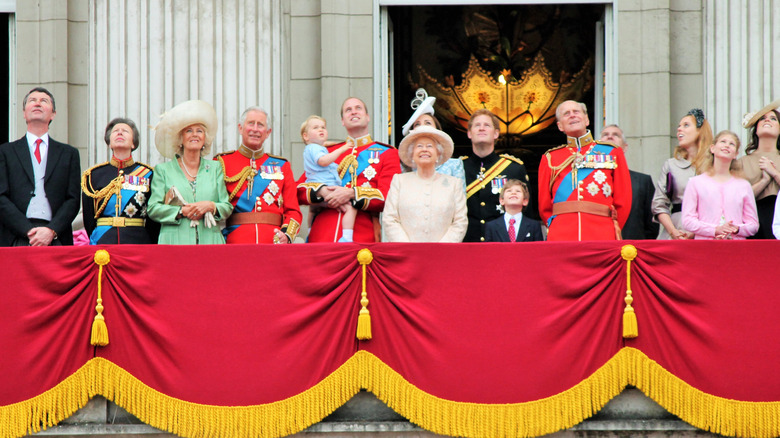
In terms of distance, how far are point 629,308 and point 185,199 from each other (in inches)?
130

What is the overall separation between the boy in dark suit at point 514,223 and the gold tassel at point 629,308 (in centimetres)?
130

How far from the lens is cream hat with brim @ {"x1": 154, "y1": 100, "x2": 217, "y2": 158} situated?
9.02 meters

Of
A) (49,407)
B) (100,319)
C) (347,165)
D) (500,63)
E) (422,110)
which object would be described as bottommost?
(49,407)

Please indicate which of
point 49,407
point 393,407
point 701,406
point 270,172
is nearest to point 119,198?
point 270,172

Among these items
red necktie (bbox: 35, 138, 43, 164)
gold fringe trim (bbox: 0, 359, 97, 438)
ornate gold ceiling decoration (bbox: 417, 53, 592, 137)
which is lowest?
gold fringe trim (bbox: 0, 359, 97, 438)

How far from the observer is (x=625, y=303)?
25.8 ft

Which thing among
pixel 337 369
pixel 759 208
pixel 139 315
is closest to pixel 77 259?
pixel 139 315

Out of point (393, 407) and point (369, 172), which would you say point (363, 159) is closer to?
point (369, 172)

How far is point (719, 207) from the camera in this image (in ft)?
28.3

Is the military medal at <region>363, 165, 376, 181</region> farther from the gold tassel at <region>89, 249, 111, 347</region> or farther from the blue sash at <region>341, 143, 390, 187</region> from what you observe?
the gold tassel at <region>89, 249, 111, 347</region>

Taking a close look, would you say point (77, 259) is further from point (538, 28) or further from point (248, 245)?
point (538, 28)

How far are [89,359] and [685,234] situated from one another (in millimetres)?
4471

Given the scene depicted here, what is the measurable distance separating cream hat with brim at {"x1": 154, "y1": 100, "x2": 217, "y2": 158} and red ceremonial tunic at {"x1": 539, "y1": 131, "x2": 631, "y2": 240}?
2.60m

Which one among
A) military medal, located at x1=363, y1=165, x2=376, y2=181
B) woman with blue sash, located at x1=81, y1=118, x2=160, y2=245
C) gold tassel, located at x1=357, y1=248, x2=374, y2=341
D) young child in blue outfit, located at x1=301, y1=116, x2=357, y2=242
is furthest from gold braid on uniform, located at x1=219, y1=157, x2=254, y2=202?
gold tassel, located at x1=357, y1=248, x2=374, y2=341
